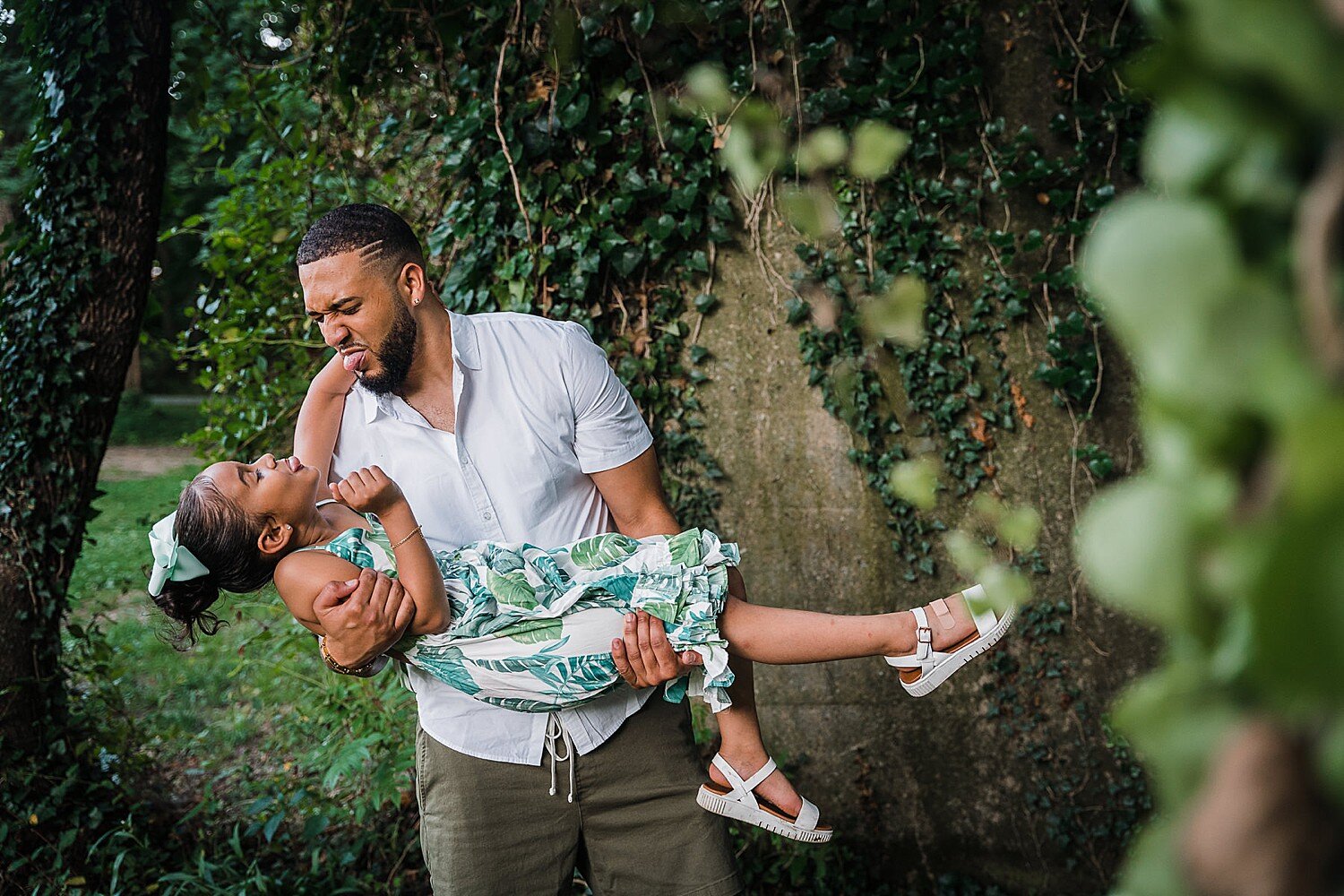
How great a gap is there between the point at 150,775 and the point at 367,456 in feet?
7.88

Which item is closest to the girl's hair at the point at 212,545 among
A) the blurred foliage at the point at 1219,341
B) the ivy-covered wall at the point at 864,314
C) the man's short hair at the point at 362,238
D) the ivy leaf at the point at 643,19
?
the man's short hair at the point at 362,238

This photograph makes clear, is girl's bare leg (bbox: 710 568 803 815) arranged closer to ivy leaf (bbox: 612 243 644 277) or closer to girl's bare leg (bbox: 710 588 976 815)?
girl's bare leg (bbox: 710 588 976 815)

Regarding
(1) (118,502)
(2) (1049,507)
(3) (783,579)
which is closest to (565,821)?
(3) (783,579)

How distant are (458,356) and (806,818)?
1322 millimetres

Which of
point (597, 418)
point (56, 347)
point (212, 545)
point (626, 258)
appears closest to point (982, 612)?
point (597, 418)

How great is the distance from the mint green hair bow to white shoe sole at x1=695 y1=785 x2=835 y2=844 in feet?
4.32

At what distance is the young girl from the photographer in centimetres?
210

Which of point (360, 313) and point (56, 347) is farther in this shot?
point (56, 347)

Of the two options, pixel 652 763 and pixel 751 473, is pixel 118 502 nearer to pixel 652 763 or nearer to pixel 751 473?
pixel 751 473

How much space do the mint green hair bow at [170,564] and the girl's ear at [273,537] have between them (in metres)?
0.14

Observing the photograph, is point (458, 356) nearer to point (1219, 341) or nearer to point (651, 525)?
point (651, 525)

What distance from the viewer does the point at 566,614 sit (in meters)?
2.15

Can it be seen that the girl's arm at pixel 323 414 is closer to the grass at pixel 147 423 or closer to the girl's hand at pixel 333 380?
the girl's hand at pixel 333 380

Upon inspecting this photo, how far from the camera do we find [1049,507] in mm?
3482
